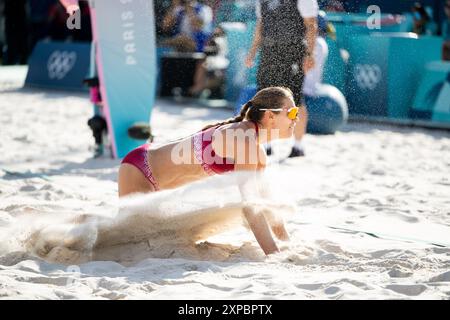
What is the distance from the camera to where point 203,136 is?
3.82 metres

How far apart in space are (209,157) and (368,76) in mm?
5862

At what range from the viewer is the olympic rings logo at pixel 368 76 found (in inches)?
364

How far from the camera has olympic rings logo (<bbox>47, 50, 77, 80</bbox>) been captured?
482 inches

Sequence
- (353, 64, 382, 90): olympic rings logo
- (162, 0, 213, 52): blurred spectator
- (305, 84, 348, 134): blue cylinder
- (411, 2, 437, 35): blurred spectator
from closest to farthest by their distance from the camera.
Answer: (305, 84, 348, 134): blue cylinder → (353, 64, 382, 90): olympic rings logo → (411, 2, 437, 35): blurred spectator → (162, 0, 213, 52): blurred spectator

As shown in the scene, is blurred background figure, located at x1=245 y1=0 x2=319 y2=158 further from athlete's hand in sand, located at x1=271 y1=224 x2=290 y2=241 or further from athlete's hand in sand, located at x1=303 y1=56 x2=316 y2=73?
athlete's hand in sand, located at x1=271 y1=224 x2=290 y2=241

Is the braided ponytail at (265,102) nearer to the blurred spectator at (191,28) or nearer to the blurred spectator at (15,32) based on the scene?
the blurred spectator at (191,28)

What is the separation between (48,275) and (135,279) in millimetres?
399

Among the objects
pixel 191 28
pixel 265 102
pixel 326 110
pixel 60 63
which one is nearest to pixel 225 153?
pixel 265 102

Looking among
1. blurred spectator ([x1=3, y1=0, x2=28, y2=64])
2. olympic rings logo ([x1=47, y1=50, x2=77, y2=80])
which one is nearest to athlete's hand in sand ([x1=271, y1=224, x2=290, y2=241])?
olympic rings logo ([x1=47, y1=50, x2=77, y2=80])

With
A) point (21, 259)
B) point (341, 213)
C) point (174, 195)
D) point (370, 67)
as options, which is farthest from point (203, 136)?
point (370, 67)

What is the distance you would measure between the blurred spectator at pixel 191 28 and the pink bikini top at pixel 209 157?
720cm

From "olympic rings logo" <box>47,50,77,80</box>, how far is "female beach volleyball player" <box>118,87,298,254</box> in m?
8.60

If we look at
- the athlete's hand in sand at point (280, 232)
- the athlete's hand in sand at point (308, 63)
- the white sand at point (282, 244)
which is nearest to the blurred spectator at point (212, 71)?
the white sand at point (282, 244)

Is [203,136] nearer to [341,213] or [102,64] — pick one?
[341,213]
